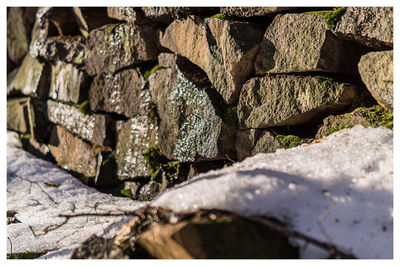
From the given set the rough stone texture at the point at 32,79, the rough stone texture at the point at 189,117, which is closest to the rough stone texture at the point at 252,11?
the rough stone texture at the point at 189,117

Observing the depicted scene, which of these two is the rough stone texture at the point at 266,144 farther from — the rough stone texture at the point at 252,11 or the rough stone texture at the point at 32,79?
the rough stone texture at the point at 32,79

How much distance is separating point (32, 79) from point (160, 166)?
2.59 metres

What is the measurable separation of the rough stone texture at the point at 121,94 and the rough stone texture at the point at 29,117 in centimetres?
114

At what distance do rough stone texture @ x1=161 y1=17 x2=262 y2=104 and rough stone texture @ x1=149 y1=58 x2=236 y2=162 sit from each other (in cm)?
9

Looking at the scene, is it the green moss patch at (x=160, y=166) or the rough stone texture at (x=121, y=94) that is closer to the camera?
the green moss patch at (x=160, y=166)

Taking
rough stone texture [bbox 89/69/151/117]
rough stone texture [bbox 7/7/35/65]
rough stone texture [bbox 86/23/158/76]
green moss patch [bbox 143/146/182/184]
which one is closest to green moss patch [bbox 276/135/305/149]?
green moss patch [bbox 143/146/182/184]

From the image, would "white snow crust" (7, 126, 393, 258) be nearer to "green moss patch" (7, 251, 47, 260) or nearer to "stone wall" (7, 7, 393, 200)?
"green moss patch" (7, 251, 47, 260)

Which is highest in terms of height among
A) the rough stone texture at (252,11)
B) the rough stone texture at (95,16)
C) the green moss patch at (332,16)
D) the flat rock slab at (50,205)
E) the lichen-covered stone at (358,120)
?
the rough stone texture at (95,16)

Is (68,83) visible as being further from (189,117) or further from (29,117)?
(189,117)

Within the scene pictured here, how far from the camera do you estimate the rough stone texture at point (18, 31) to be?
458cm

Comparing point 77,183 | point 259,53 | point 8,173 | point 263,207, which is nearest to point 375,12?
point 259,53

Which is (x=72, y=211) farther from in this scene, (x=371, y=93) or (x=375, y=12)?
(x=375, y=12)

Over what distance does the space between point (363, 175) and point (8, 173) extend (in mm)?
3356

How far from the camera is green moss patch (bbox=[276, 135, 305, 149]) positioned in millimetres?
1920
